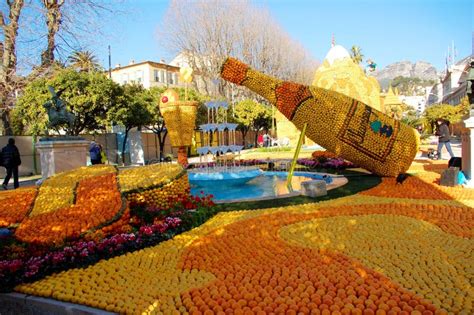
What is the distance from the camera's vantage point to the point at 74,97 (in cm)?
2083

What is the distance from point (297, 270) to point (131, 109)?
2133cm

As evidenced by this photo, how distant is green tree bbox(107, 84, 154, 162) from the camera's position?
2264 cm

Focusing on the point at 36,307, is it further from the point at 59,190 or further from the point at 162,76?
the point at 162,76

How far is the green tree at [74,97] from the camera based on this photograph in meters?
20.2

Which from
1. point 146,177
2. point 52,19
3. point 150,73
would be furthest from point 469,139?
point 150,73

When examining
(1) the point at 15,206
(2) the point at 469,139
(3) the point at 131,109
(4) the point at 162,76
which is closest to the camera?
(1) the point at 15,206

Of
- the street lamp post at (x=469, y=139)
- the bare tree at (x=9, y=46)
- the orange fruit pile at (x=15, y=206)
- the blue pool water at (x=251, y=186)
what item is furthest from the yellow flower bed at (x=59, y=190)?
the bare tree at (x=9, y=46)

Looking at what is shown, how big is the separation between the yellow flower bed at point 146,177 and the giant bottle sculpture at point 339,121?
3.38 metres

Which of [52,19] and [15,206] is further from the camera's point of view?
[52,19]

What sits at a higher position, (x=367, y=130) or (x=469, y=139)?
(x=367, y=130)

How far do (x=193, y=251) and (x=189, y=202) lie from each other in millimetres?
2690

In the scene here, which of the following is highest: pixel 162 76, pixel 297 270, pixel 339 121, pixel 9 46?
pixel 162 76

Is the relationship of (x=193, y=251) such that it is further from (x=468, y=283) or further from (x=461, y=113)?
(x=461, y=113)

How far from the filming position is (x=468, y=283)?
403 centimetres
